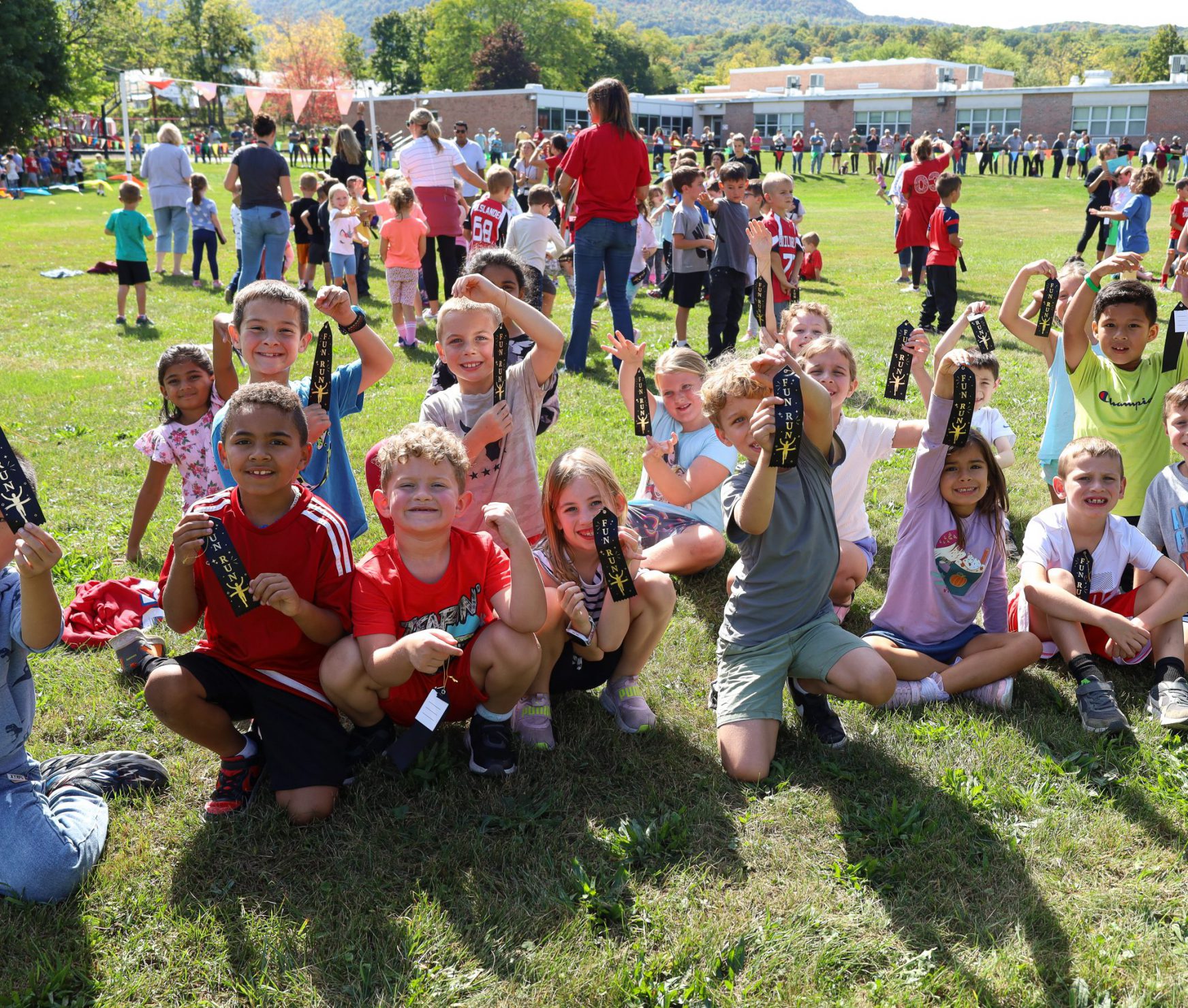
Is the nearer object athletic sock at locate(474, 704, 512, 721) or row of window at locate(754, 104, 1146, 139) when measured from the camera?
athletic sock at locate(474, 704, 512, 721)

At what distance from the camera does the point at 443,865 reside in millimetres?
2779

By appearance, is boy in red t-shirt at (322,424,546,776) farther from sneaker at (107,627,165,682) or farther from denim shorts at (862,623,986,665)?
denim shorts at (862,623,986,665)

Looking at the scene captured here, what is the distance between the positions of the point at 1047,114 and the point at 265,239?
5889 cm

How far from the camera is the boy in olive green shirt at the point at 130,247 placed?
10.5 metres

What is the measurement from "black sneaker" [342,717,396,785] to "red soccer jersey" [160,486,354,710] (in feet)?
0.71

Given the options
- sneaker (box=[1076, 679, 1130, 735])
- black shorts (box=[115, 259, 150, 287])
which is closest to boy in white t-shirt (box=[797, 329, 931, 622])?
sneaker (box=[1076, 679, 1130, 735])

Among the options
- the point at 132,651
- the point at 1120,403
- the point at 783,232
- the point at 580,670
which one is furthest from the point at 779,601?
the point at 783,232

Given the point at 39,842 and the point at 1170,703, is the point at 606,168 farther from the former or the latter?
the point at 39,842

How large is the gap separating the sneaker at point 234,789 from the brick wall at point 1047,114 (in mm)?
62815

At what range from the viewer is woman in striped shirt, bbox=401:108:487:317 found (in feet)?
33.5

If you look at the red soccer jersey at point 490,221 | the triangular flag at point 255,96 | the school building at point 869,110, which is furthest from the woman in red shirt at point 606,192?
the school building at point 869,110

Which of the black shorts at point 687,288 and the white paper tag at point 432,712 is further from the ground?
the black shorts at point 687,288

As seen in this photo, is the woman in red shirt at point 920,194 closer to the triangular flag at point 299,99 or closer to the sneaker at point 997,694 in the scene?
the sneaker at point 997,694

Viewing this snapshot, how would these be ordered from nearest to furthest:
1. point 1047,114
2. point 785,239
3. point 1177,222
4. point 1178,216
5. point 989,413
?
point 989,413 → point 785,239 → point 1178,216 → point 1177,222 → point 1047,114
